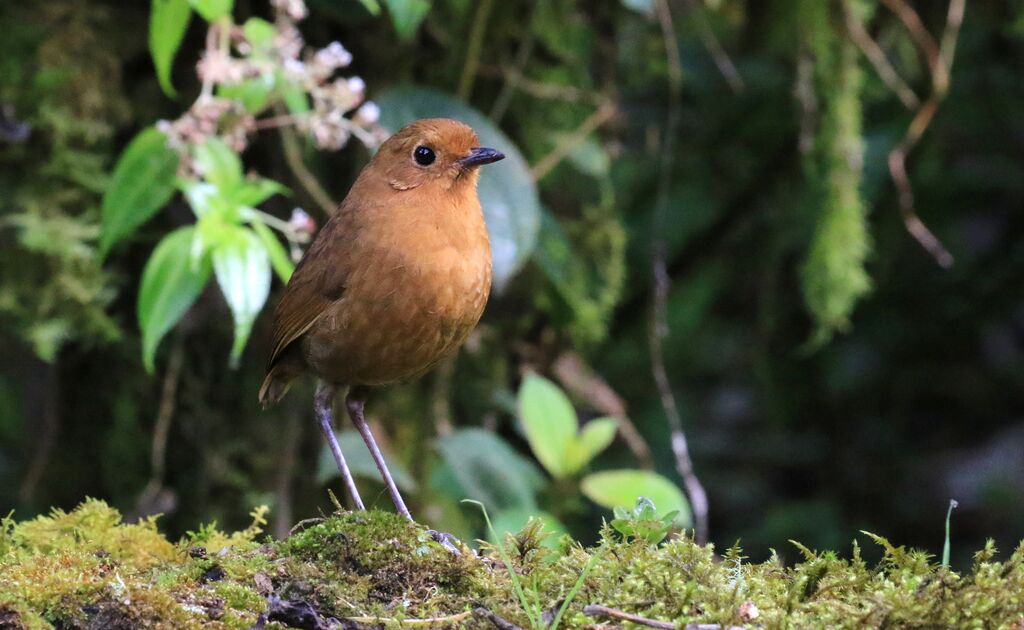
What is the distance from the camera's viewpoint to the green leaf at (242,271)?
3.13 m

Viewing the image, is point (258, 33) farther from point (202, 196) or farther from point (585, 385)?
point (585, 385)

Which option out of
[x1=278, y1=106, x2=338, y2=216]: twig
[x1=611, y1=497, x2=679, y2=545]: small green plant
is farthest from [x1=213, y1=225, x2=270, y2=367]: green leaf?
[x1=611, y1=497, x2=679, y2=545]: small green plant

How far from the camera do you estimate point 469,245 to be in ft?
10.5

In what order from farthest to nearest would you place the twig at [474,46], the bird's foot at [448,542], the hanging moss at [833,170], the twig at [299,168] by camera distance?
the hanging moss at [833,170]
the twig at [474,46]
the twig at [299,168]
the bird's foot at [448,542]

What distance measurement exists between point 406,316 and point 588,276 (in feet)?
7.12

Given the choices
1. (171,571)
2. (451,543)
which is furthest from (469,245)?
(171,571)

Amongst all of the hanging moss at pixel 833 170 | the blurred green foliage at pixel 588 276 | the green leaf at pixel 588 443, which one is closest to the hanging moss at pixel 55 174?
the blurred green foliage at pixel 588 276

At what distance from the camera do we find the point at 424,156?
3.39m

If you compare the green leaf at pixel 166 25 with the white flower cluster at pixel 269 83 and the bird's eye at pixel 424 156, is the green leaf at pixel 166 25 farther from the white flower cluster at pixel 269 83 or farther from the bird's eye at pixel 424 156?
the bird's eye at pixel 424 156

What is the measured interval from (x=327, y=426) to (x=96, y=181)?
4.64ft

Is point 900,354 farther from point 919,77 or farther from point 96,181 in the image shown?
point 96,181

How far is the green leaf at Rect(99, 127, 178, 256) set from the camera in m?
3.42

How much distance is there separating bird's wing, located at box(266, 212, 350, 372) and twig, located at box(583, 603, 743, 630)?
55.6 inches

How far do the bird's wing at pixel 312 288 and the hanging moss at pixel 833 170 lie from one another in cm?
245
